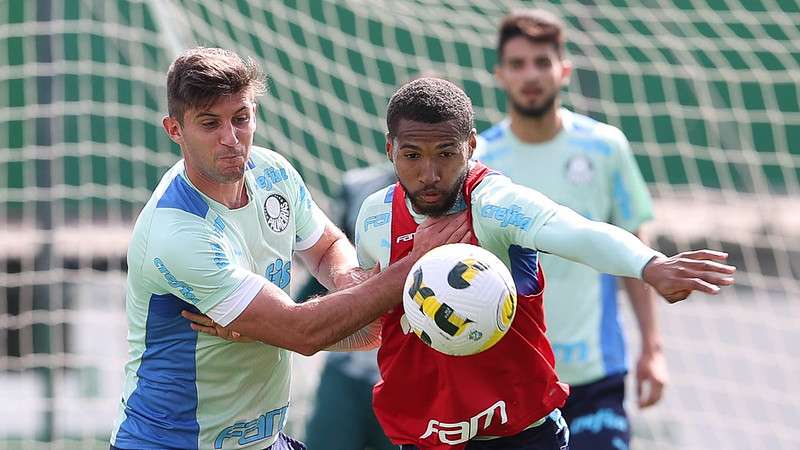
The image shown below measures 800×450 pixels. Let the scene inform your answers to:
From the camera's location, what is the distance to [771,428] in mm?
8344

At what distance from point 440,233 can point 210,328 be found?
84 cm

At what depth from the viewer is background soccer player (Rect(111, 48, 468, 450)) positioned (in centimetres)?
398

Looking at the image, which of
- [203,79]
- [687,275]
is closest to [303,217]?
[203,79]

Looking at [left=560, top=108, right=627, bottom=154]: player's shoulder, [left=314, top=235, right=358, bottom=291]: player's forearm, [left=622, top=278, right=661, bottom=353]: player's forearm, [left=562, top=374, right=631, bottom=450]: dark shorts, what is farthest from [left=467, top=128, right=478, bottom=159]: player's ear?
[left=622, top=278, right=661, bottom=353]: player's forearm

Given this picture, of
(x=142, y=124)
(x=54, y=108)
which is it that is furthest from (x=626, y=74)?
(x=54, y=108)

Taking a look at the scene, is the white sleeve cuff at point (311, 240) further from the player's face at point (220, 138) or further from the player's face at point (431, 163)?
the player's face at point (431, 163)

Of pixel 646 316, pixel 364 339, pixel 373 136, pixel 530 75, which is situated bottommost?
pixel 373 136

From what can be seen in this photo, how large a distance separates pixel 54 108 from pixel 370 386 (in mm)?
2585

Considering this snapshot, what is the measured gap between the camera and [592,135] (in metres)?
5.95

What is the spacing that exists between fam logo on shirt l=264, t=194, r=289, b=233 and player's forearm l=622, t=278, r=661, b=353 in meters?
2.18

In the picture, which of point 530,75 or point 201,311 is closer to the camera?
point 201,311

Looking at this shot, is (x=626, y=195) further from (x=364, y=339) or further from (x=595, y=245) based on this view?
(x=595, y=245)

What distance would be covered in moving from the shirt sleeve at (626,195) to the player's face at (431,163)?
2230mm

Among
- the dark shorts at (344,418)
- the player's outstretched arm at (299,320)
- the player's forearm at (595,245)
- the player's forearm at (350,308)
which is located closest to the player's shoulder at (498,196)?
the player's forearm at (595,245)
